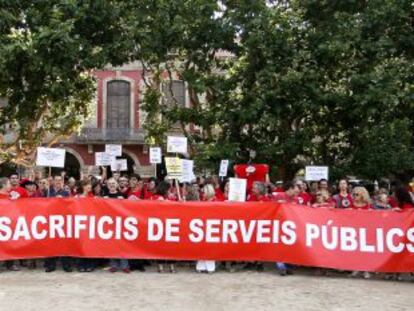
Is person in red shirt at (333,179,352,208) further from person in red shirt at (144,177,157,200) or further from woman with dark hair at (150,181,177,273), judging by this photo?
person in red shirt at (144,177,157,200)

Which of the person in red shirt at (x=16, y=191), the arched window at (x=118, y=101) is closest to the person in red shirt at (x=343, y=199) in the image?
the person in red shirt at (x=16, y=191)

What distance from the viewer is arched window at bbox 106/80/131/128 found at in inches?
1567

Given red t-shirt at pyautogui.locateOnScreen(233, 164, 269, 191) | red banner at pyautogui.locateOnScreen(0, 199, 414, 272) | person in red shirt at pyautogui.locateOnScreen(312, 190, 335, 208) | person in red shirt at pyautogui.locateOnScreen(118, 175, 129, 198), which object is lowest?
red banner at pyautogui.locateOnScreen(0, 199, 414, 272)

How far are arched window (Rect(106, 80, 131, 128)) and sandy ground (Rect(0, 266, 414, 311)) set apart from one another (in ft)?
96.5

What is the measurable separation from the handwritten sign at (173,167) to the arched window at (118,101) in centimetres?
2824

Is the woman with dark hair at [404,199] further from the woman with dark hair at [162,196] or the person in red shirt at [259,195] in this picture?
the woman with dark hair at [162,196]

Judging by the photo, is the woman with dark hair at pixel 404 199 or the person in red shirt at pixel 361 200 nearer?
the person in red shirt at pixel 361 200

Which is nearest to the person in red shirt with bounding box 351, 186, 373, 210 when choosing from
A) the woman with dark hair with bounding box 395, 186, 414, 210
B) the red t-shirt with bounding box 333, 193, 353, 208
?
the red t-shirt with bounding box 333, 193, 353, 208

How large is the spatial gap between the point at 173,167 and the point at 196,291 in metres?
3.22

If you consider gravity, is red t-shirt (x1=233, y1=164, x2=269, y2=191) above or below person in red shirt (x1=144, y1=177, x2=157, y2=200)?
above

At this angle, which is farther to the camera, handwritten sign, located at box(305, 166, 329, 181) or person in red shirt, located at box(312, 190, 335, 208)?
handwritten sign, located at box(305, 166, 329, 181)

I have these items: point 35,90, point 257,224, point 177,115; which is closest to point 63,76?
point 35,90

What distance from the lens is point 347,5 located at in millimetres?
16297

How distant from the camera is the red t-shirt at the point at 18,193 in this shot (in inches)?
436
